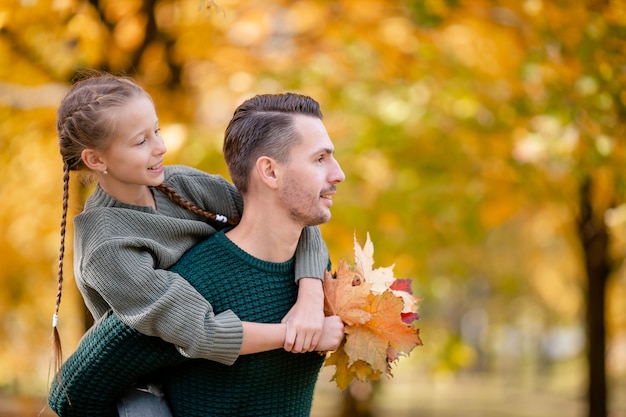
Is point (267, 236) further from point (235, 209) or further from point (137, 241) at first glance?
point (137, 241)

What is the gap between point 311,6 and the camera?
23.2 ft

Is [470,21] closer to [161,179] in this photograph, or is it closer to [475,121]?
[475,121]

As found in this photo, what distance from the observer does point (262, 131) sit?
237 centimetres

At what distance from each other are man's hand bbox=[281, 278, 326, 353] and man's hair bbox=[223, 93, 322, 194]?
0.37 m

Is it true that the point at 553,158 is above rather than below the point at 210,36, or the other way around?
below

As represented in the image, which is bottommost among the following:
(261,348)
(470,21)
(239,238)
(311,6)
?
(261,348)

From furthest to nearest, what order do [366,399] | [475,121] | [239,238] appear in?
[366,399], [475,121], [239,238]

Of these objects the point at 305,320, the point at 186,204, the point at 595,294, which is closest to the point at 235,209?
the point at 186,204

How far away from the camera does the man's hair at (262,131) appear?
7.70 ft

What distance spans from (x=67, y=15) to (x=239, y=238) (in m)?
3.24

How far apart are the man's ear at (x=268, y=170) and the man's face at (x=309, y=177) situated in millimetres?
28

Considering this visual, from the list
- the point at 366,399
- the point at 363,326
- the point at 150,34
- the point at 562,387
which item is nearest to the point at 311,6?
the point at 150,34

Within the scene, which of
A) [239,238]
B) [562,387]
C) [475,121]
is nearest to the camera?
[239,238]

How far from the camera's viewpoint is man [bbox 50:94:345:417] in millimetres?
2328
